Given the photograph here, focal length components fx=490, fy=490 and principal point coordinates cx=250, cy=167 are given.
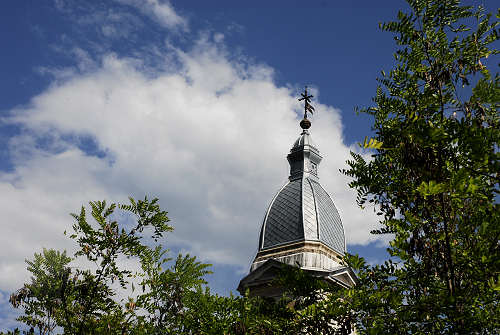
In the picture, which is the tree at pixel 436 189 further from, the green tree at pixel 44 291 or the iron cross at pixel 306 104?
the iron cross at pixel 306 104

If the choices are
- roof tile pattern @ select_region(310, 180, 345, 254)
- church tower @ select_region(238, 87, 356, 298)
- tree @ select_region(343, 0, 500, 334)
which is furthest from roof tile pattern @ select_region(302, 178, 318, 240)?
tree @ select_region(343, 0, 500, 334)

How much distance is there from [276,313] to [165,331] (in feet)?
17.4

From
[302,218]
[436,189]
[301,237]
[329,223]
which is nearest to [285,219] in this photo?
[302,218]

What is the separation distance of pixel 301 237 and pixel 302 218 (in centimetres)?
139

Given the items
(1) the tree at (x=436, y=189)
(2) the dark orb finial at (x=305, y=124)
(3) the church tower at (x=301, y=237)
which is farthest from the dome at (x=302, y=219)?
(1) the tree at (x=436, y=189)

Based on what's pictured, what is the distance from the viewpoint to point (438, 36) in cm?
886

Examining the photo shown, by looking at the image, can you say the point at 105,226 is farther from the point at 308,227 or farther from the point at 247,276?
the point at 308,227

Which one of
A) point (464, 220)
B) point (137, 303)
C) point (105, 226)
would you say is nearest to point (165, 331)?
Answer: point (137, 303)

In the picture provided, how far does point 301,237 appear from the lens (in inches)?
1225

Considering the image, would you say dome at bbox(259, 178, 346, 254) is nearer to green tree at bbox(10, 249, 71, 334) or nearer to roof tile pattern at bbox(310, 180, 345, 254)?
roof tile pattern at bbox(310, 180, 345, 254)

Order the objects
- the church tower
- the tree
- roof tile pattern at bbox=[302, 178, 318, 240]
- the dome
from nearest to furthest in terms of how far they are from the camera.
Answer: the tree → the church tower → roof tile pattern at bbox=[302, 178, 318, 240] → the dome

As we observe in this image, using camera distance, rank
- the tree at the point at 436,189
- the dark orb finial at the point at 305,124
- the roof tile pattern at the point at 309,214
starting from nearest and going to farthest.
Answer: the tree at the point at 436,189 → the roof tile pattern at the point at 309,214 → the dark orb finial at the point at 305,124

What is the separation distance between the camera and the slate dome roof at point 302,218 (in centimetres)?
3172

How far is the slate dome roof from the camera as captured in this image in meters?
31.7
